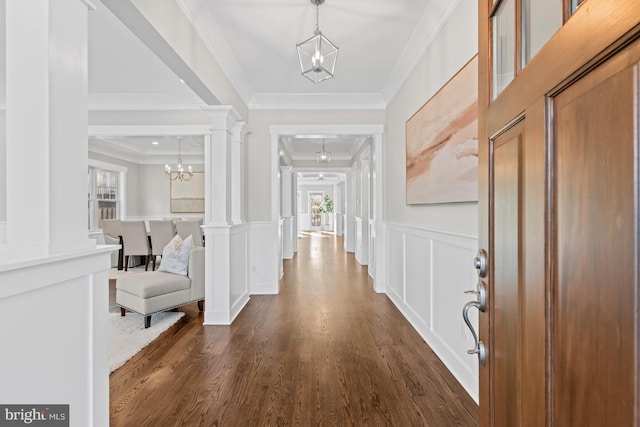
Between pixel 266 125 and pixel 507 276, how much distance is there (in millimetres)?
3973

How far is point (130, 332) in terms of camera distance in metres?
3.05

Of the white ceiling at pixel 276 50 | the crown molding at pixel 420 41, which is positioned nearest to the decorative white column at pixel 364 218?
the white ceiling at pixel 276 50

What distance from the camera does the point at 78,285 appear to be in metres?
1.18

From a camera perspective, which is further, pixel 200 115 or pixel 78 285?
pixel 200 115

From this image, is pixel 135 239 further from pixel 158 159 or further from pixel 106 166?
pixel 158 159

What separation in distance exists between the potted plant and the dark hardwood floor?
1306 cm

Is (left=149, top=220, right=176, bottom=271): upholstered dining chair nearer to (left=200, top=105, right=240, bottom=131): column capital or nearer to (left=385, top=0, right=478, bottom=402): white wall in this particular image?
(left=200, top=105, right=240, bottom=131): column capital

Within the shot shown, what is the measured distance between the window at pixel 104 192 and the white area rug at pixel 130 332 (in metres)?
3.99

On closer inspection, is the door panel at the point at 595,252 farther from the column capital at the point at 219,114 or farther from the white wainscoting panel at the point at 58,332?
the column capital at the point at 219,114

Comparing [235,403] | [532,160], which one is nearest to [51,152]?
[532,160]

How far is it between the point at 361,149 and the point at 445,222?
4.41 m

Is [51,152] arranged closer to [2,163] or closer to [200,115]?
[2,163]

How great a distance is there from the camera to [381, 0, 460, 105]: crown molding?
240 cm

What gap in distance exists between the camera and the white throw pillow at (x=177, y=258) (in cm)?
362
